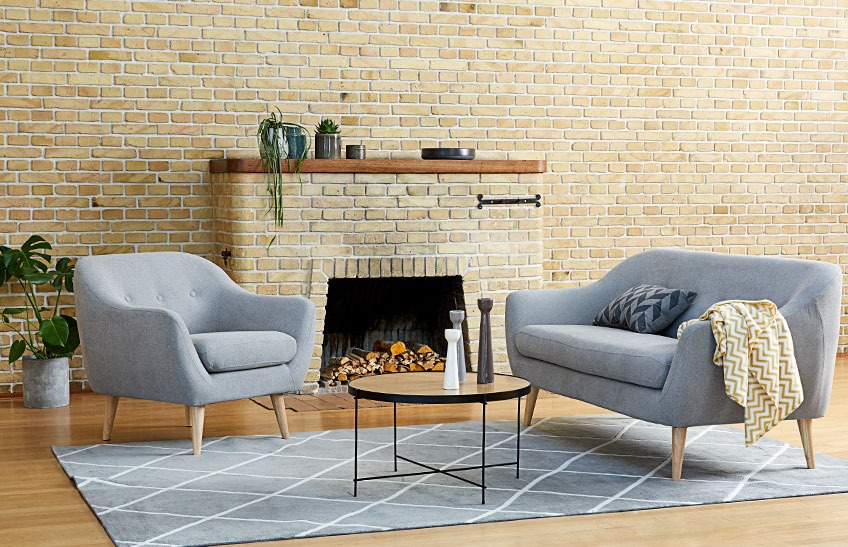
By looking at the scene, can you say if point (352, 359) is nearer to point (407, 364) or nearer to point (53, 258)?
point (407, 364)

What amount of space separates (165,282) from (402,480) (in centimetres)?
179

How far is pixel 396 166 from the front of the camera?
639 centimetres

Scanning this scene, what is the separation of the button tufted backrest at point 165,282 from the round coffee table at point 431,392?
4.62 feet

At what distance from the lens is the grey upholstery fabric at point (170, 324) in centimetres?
473

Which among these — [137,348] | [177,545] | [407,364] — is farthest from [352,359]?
[177,545]

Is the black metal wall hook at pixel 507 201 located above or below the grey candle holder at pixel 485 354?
above

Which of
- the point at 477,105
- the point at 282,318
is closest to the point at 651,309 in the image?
the point at 282,318

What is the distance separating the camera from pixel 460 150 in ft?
21.4

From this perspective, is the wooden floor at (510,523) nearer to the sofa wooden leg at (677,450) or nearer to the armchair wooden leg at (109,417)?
the armchair wooden leg at (109,417)

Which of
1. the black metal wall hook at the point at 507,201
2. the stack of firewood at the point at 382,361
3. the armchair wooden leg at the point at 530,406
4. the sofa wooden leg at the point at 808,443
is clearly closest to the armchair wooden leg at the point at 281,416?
the armchair wooden leg at the point at 530,406

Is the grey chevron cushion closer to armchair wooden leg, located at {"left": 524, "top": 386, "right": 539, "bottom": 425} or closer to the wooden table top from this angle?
armchair wooden leg, located at {"left": 524, "top": 386, "right": 539, "bottom": 425}

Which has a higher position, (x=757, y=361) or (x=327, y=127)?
(x=327, y=127)

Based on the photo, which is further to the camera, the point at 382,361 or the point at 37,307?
the point at 382,361

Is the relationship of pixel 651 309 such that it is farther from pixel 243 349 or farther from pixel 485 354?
pixel 243 349
